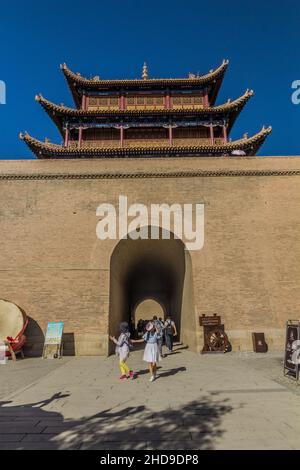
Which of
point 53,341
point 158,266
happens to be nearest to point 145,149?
point 158,266

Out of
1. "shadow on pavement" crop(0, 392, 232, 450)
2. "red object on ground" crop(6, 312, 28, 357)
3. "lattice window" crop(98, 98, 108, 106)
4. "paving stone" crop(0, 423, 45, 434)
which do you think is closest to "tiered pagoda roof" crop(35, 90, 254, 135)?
"lattice window" crop(98, 98, 108, 106)

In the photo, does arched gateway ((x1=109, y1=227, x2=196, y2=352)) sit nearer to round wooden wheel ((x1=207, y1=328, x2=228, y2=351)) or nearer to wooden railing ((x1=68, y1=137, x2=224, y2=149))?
round wooden wheel ((x1=207, y1=328, x2=228, y2=351))

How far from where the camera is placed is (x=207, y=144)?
1788cm

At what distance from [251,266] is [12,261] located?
882 cm

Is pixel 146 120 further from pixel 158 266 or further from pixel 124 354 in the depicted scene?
pixel 124 354

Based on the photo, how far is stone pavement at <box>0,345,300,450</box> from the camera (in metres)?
3.33

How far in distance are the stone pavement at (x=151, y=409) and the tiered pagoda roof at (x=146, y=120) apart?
12.2 meters

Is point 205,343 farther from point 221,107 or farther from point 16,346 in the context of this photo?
point 221,107

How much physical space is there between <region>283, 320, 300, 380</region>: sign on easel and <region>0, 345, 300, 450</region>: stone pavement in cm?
28

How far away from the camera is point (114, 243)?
1164cm

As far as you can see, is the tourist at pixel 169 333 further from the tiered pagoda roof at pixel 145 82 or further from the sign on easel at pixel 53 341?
the tiered pagoda roof at pixel 145 82

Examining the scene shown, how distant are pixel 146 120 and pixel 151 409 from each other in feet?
55.4

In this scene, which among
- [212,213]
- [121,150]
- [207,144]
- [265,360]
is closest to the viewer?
[265,360]

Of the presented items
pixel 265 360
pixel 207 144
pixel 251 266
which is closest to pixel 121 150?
pixel 207 144
